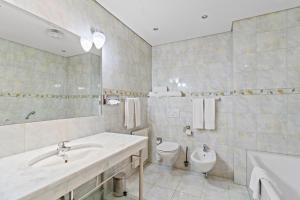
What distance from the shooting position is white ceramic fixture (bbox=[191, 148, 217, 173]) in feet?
6.91

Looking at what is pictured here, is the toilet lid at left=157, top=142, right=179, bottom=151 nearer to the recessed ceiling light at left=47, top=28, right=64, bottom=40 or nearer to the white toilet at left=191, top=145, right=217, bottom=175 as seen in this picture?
the white toilet at left=191, top=145, right=217, bottom=175

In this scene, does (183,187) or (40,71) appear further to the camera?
(183,187)

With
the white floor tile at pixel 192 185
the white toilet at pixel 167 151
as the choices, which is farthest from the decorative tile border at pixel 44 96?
the white floor tile at pixel 192 185

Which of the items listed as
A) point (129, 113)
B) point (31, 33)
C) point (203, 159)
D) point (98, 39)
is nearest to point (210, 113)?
point (203, 159)

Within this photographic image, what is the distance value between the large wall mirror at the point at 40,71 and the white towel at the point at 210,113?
1807mm

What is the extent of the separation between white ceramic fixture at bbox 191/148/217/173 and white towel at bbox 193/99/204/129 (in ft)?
1.33

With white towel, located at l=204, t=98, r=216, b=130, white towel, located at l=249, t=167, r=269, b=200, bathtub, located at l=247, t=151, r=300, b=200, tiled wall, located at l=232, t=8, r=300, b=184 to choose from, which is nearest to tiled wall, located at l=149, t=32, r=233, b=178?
white towel, located at l=204, t=98, r=216, b=130

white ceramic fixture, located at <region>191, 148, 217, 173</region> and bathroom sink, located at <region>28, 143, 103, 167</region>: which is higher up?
bathroom sink, located at <region>28, 143, 103, 167</region>

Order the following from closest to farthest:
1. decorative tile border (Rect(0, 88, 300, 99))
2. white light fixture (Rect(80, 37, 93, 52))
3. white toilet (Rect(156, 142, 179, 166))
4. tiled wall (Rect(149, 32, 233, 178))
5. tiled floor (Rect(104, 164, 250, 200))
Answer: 1. decorative tile border (Rect(0, 88, 300, 99))
2. white light fixture (Rect(80, 37, 93, 52))
3. tiled floor (Rect(104, 164, 250, 200))
4. white toilet (Rect(156, 142, 179, 166))
5. tiled wall (Rect(149, 32, 233, 178))

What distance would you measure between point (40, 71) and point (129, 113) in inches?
48.7

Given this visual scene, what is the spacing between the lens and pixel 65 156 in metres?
1.16

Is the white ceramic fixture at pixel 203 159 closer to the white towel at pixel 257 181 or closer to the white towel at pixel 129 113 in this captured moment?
the white towel at pixel 257 181

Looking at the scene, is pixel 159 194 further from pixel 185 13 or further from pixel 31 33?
pixel 185 13

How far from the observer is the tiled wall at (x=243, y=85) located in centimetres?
196
